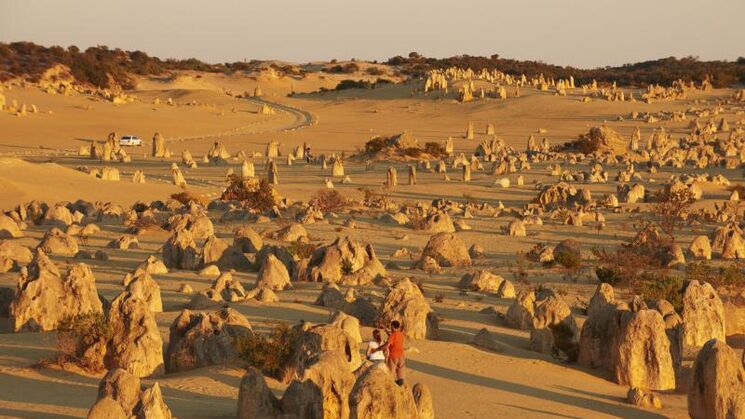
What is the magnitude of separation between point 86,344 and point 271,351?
227 centimetres

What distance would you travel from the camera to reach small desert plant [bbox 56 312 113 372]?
1316 centimetres

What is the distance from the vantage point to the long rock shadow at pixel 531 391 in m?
12.9

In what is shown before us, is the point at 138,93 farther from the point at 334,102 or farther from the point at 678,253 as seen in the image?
the point at 678,253

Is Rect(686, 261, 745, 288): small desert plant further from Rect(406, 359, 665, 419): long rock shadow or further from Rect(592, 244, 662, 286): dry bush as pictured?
Rect(406, 359, 665, 419): long rock shadow

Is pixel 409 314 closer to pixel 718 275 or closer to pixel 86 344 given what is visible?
pixel 86 344

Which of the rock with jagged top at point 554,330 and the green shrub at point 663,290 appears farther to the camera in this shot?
the green shrub at point 663,290

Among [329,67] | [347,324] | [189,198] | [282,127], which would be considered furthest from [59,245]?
[329,67]

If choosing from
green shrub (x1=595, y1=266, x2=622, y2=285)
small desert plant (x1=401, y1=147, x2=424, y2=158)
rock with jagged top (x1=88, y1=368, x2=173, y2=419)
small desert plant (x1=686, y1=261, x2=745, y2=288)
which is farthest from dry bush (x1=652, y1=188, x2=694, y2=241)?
rock with jagged top (x1=88, y1=368, x2=173, y2=419)

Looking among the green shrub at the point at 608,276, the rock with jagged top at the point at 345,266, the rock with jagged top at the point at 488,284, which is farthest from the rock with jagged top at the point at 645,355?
the green shrub at the point at 608,276

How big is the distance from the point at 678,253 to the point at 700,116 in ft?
132

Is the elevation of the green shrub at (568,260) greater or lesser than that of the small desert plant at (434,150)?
greater

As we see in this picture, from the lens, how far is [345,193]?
3631 centimetres

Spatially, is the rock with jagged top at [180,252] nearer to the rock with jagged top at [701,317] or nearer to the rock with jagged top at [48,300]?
the rock with jagged top at [48,300]

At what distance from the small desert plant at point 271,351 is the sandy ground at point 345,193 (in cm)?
22
